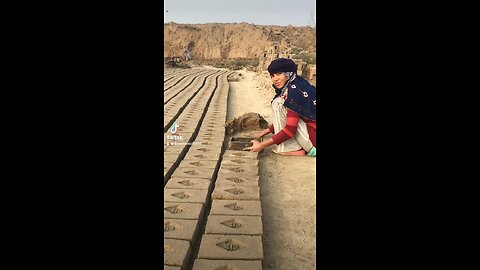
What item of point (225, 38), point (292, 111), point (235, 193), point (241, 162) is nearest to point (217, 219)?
point (235, 193)

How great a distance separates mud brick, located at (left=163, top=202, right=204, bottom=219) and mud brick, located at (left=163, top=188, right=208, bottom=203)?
83 mm

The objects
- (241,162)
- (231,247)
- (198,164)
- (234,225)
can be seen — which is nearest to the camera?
(231,247)

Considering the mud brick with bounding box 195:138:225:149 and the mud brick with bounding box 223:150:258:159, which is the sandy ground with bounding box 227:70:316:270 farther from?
the mud brick with bounding box 195:138:225:149

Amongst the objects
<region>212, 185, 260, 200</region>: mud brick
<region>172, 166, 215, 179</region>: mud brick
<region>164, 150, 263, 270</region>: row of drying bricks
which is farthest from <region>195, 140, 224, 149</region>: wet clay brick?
<region>212, 185, 260, 200</region>: mud brick

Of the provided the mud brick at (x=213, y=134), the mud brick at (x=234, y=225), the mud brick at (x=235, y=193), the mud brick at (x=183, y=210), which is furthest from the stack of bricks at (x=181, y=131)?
the mud brick at (x=234, y=225)

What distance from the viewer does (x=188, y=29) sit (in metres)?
45.0

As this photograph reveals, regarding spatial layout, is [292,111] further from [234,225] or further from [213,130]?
[234,225]

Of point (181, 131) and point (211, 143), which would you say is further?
point (181, 131)

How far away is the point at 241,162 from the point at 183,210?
59.2 inches

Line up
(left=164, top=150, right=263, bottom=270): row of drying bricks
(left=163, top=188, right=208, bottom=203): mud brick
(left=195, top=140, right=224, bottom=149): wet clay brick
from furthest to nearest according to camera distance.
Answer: (left=195, top=140, right=224, bottom=149): wet clay brick, (left=163, top=188, right=208, bottom=203): mud brick, (left=164, top=150, right=263, bottom=270): row of drying bricks

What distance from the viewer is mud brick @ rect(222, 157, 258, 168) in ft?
14.7

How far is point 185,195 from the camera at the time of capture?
3.57 meters

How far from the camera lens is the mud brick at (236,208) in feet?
10.4
